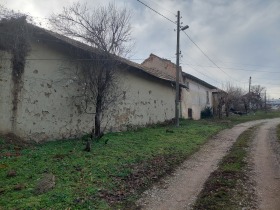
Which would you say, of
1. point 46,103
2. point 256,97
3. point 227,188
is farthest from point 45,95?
point 256,97

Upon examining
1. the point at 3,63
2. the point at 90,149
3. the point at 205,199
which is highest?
the point at 3,63

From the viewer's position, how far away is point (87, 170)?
8.52m

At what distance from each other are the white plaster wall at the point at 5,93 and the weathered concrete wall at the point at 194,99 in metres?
18.2

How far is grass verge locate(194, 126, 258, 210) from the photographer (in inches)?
256

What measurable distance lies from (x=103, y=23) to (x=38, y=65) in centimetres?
378

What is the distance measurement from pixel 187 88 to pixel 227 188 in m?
20.6

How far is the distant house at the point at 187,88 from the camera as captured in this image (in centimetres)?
2769

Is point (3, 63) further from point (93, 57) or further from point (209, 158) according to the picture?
point (209, 158)

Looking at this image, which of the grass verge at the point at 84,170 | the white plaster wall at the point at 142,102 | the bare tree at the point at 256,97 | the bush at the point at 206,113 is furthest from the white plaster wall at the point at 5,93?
the bare tree at the point at 256,97

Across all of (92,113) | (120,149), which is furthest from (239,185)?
(92,113)

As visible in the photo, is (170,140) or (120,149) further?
(170,140)

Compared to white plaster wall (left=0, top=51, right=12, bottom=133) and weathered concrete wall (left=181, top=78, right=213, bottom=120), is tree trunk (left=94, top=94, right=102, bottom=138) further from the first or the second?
weathered concrete wall (left=181, top=78, right=213, bottom=120)

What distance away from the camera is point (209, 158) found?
36.6 ft

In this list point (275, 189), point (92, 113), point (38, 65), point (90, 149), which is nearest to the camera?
point (275, 189)
